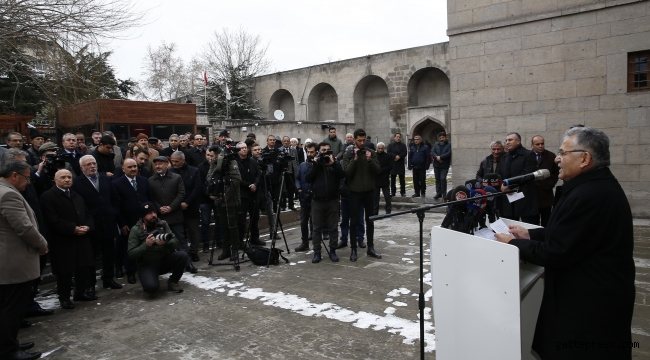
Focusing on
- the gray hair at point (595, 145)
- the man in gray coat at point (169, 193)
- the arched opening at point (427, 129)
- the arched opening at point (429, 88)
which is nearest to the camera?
the gray hair at point (595, 145)

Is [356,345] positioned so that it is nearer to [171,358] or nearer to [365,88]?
[171,358]

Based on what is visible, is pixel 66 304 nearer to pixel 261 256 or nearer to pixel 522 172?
pixel 261 256

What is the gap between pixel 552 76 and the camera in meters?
9.21

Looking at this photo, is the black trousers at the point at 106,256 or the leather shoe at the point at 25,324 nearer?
the leather shoe at the point at 25,324

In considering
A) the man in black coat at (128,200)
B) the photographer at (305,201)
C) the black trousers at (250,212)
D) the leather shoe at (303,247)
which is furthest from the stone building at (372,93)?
the man in black coat at (128,200)

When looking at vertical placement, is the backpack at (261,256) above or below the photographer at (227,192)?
below

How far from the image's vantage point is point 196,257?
23.2ft

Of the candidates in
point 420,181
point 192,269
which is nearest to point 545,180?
point 420,181

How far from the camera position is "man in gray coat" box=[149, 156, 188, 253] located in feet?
21.4

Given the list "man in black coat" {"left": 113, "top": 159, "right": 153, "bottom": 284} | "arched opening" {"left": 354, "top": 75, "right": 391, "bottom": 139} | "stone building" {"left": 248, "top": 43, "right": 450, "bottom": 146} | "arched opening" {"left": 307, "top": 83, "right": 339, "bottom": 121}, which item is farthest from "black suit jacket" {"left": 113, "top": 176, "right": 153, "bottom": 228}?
"arched opening" {"left": 307, "top": 83, "right": 339, "bottom": 121}

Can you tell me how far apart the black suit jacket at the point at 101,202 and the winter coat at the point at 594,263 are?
5.26 meters

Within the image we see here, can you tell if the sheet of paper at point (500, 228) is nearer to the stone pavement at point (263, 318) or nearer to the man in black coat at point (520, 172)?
the stone pavement at point (263, 318)

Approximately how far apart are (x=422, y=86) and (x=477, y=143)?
17.6m

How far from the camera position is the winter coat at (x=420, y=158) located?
11312 millimetres
